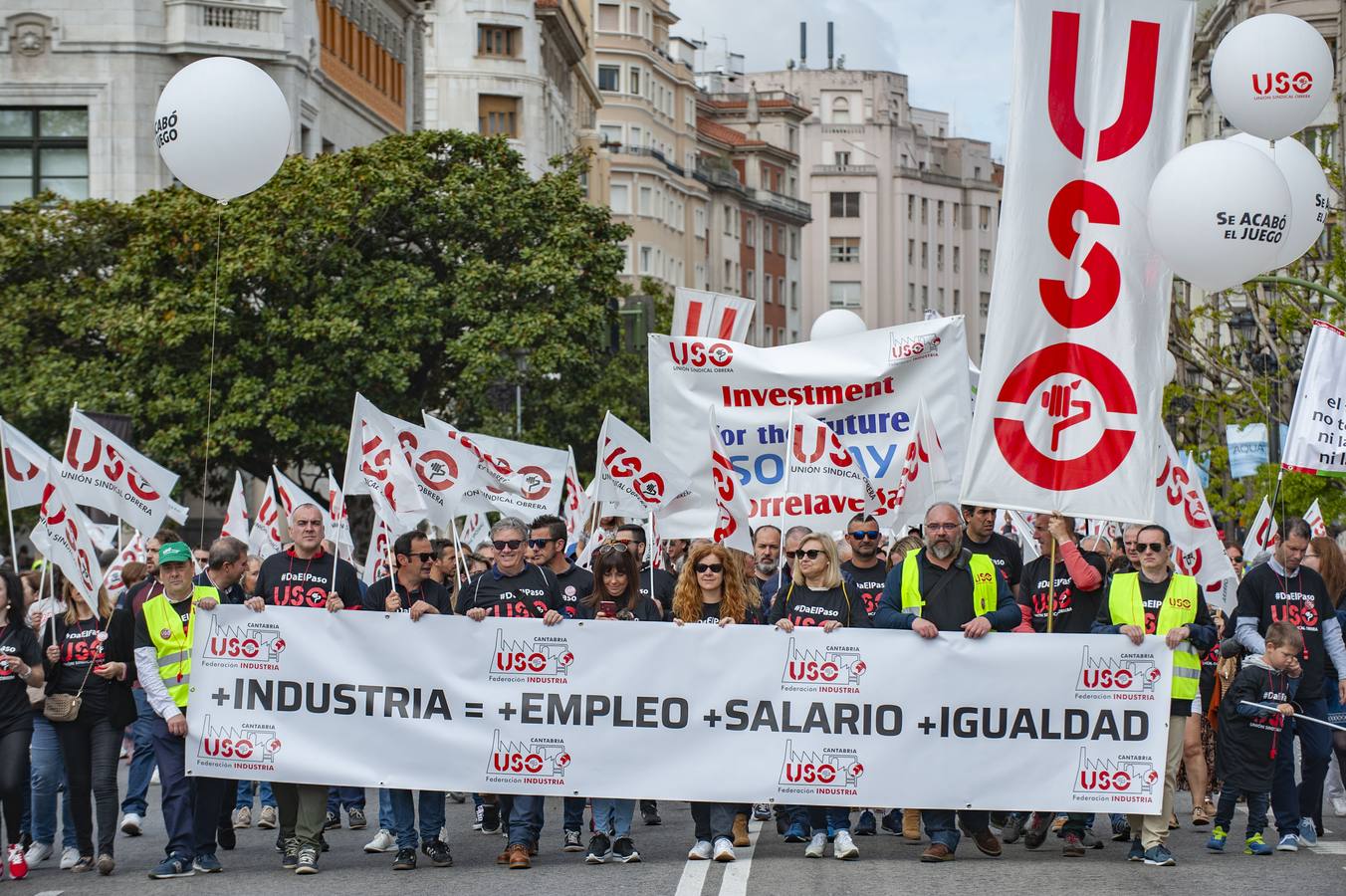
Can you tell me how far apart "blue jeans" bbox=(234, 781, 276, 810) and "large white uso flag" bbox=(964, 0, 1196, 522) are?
5.87 meters

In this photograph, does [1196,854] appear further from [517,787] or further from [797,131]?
[797,131]

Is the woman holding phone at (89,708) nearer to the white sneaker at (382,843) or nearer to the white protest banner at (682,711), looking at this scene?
the white protest banner at (682,711)

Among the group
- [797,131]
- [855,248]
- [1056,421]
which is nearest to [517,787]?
[1056,421]

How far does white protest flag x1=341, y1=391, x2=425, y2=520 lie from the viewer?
49.1 ft

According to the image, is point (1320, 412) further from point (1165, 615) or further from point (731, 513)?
point (731, 513)

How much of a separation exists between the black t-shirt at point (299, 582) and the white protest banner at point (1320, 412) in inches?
268

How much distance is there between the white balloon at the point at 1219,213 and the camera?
13797 mm

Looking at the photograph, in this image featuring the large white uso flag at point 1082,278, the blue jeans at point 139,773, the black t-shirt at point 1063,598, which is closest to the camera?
the large white uso flag at point 1082,278

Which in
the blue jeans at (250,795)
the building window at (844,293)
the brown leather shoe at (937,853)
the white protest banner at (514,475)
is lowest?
the blue jeans at (250,795)

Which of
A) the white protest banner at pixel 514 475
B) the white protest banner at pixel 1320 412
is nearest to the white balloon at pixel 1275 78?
the white protest banner at pixel 1320 412

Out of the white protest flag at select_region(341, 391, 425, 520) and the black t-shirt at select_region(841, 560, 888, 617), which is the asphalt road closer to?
the black t-shirt at select_region(841, 560, 888, 617)

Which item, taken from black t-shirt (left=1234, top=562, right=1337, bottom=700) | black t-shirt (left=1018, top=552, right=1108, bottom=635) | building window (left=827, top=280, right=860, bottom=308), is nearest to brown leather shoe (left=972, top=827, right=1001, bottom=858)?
black t-shirt (left=1018, top=552, right=1108, bottom=635)

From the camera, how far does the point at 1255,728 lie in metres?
12.9

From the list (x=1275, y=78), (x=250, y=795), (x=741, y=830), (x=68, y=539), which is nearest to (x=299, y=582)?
(x=68, y=539)
